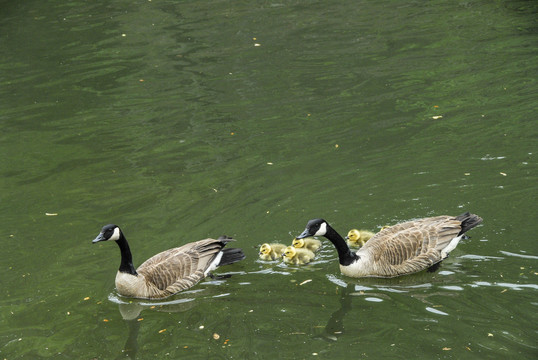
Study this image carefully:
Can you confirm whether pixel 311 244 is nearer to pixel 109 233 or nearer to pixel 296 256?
pixel 296 256

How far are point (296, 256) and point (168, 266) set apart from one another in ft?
5.45

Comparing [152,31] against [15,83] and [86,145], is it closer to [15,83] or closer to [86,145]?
[15,83]

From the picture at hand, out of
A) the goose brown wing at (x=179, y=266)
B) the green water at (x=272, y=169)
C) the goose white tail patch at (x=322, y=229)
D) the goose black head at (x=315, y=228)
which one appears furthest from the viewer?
the goose brown wing at (x=179, y=266)

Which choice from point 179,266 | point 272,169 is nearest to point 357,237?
point 179,266

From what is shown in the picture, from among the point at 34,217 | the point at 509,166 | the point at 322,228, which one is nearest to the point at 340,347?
the point at 322,228

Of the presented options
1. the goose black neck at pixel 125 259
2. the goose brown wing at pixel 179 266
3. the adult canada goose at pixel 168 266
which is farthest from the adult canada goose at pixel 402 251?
the goose black neck at pixel 125 259

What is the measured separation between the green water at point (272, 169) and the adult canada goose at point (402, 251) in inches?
6.7

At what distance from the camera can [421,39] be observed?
17.9 m

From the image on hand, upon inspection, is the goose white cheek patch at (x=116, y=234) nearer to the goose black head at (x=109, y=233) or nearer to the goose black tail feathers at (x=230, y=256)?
the goose black head at (x=109, y=233)

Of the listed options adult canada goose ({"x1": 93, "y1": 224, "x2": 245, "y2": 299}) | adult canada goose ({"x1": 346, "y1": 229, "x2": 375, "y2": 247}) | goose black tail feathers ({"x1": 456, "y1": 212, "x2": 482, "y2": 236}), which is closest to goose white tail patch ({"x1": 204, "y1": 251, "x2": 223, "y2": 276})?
adult canada goose ({"x1": 93, "y1": 224, "x2": 245, "y2": 299})

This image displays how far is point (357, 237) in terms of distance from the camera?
398 inches

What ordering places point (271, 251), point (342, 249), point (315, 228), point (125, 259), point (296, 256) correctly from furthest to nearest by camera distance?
1. point (271, 251)
2. point (296, 256)
3. point (125, 259)
4. point (342, 249)
5. point (315, 228)

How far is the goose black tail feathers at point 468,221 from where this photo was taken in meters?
9.56

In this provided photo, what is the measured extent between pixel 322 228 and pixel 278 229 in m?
1.46
